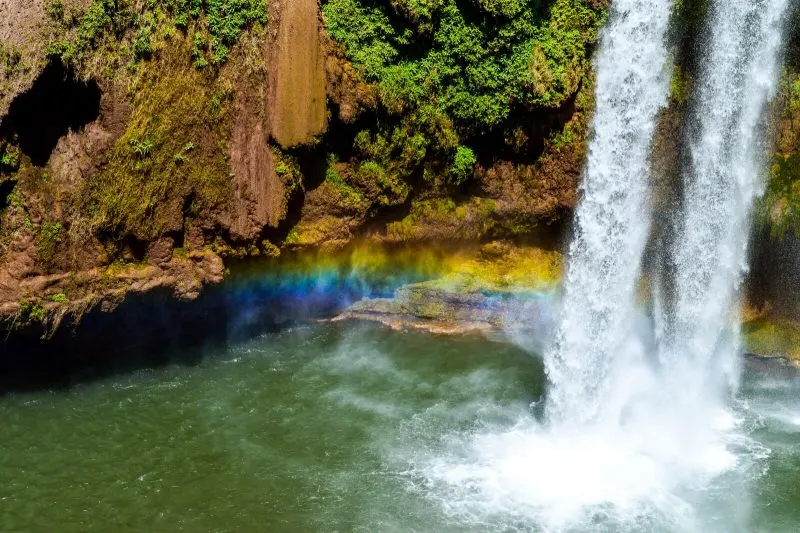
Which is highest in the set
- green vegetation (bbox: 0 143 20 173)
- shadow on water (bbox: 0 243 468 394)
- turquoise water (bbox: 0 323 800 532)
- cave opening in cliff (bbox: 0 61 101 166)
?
cave opening in cliff (bbox: 0 61 101 166)

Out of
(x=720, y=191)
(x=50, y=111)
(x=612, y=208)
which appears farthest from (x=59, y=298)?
(x=720, y=191)

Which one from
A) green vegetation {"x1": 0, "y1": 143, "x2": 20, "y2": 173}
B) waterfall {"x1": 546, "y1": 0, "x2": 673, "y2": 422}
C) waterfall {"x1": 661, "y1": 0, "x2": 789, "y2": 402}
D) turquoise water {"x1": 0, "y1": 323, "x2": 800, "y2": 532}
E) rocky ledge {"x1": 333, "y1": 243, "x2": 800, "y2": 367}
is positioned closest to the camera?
turquoise water {"x1": 0, "y1": 323, "x2": 800, "y2": 532}

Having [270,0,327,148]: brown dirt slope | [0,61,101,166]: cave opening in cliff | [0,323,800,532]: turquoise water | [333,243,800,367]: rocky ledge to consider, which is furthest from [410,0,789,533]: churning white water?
[0,61,101,166]: cave opening in cliff

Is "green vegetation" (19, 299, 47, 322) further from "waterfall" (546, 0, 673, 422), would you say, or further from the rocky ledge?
"waterfall" (546, 0, 673, 422)

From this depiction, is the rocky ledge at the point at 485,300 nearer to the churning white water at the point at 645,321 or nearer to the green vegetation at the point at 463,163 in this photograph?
the churning white water at the point at 645,321

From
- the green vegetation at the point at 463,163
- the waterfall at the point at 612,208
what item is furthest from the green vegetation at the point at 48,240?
the waterfall at the point at 612,208
